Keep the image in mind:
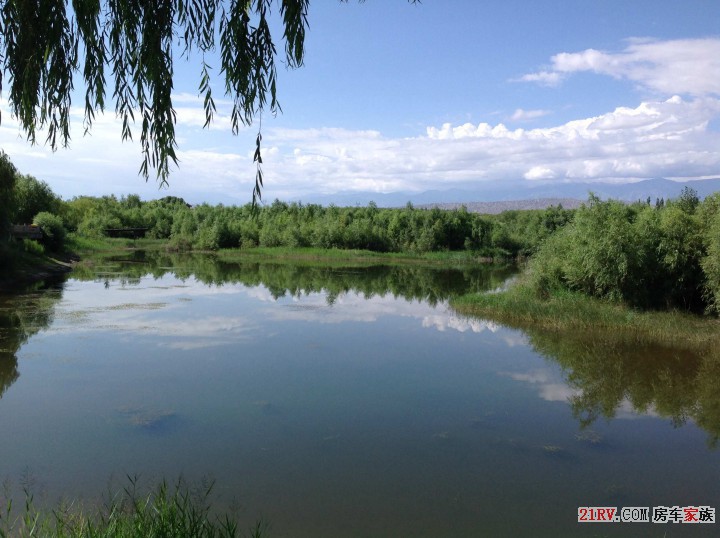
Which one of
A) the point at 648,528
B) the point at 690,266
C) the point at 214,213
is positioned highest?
the point at 214,213

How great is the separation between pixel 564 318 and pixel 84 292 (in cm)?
2010

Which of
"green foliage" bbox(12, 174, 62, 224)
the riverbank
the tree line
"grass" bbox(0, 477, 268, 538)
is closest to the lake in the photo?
"grass" bbox(0, 477, 268, 538)

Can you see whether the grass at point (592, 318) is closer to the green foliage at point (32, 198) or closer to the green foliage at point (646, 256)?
the green foliage at point (646, 256)

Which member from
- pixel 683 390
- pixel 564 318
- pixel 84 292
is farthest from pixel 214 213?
pixel 683 390

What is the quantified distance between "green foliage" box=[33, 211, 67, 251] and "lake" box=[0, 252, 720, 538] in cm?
2105

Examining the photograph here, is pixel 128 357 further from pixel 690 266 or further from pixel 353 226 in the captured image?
pixel 353 226

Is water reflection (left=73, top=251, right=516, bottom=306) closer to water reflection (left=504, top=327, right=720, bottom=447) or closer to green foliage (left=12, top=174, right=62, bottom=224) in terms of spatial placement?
green foliage (left=12, top=174, right=62, bottom=224)

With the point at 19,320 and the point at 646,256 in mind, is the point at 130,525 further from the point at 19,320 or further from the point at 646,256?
the point at 646,256

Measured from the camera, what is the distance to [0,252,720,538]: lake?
21.3 feet

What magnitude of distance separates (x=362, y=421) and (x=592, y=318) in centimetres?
1182

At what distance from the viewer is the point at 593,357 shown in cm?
1438

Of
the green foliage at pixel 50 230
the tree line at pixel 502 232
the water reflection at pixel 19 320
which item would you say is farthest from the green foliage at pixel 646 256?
the green foliage at pixel 50 230

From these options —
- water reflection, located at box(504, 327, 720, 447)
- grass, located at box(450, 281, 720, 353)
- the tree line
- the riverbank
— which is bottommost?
water reflection, located at box(504, 327, 720, 447)

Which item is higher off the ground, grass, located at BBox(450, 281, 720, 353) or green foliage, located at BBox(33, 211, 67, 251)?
green foliage, located at BBox(33, 211, 67, 251)
